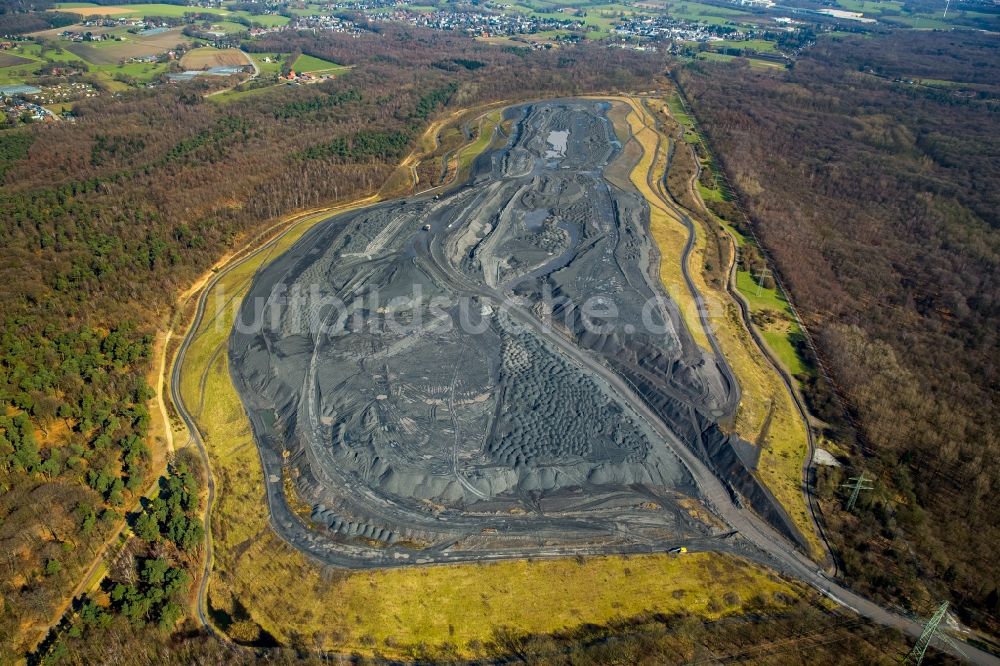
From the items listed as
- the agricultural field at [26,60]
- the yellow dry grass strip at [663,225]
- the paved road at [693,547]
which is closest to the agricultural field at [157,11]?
the agricultural field at [26,60]

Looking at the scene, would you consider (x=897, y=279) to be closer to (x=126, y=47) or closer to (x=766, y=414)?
(x=766, y=414)

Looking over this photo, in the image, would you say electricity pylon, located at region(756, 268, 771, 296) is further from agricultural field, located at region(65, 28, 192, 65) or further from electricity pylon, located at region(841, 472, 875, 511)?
agricultural field, located at region(65, 28, 192, 65)

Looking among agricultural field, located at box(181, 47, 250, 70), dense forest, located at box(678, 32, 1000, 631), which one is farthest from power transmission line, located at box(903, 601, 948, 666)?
agricultural field, located at box(181, 47, 250, 70)

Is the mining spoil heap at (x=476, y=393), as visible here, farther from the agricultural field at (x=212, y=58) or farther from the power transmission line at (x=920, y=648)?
the agricultural field at (x=212, y=58)

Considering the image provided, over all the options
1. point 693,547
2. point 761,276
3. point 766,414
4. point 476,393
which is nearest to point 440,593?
point 693,547

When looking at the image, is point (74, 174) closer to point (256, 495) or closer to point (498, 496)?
point (256, 495)

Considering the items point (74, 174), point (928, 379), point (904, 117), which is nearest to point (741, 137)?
point (904, 117)
